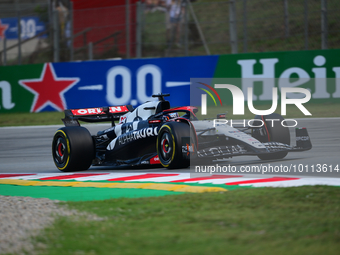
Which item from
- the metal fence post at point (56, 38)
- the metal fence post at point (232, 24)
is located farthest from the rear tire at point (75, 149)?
the metal fence post at point (56, 38)

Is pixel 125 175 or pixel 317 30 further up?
pixel 317 30

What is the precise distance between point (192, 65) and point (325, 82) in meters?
4.13

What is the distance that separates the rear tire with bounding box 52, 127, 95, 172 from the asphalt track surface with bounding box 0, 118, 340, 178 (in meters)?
0.25

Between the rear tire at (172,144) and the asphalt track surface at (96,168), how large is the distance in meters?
0.15

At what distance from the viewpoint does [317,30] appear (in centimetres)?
1560

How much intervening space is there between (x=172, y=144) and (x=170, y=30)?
11000mm

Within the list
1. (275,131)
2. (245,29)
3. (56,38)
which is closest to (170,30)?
(245,29)

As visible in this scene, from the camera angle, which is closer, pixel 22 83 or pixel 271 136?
pixel 271 136

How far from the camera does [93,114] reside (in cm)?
894

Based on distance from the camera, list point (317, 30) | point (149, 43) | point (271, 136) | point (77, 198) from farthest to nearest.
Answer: point (149, 43) < point (317, 30) < point (271, 136) < point (77, 198)

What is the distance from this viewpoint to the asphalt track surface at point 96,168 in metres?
7.61

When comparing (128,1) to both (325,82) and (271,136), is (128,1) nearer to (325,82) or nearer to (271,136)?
(325,82)

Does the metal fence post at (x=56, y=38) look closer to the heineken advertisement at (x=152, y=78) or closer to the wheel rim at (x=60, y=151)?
the heineken advertisement at (x=152, y=78)

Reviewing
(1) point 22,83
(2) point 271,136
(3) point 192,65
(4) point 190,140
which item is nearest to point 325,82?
(3) point 192,65
